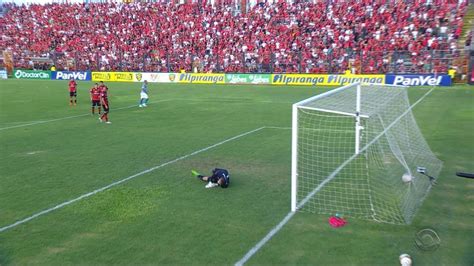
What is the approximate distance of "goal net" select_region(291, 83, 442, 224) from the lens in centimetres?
823

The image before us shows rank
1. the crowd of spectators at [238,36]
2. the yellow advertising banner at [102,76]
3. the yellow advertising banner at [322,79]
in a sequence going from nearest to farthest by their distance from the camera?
the yellow advertising banner at [322,79], the crowd of spectators at [238,36], the yellow advertising banner at [102,76]

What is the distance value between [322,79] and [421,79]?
7.37m

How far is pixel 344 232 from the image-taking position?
7.13m

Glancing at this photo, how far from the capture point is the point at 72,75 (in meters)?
45.6

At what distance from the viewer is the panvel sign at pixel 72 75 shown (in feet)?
149

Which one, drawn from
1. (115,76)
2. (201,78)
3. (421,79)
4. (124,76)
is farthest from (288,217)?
(115,76)

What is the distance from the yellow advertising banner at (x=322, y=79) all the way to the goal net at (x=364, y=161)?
643 inches

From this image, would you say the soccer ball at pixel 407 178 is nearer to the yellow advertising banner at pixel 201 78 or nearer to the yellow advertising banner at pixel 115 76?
the yellow advertising banner at pixel 201 78

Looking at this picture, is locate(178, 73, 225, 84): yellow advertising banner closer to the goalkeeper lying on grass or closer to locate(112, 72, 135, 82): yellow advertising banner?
locate(112, 72, 135, 82): yellow advertising banner

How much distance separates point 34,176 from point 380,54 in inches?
1126

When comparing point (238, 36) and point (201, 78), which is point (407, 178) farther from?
point (238, 36)

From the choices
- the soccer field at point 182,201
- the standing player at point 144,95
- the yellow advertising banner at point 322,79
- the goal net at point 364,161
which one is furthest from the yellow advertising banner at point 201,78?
the goal net at point 364,161

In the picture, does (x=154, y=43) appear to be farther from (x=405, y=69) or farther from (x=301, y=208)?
(x=301, y=208)

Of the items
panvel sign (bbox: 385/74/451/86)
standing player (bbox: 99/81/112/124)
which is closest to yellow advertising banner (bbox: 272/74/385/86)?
panvel sign (bbox: 385/74/451/86)
